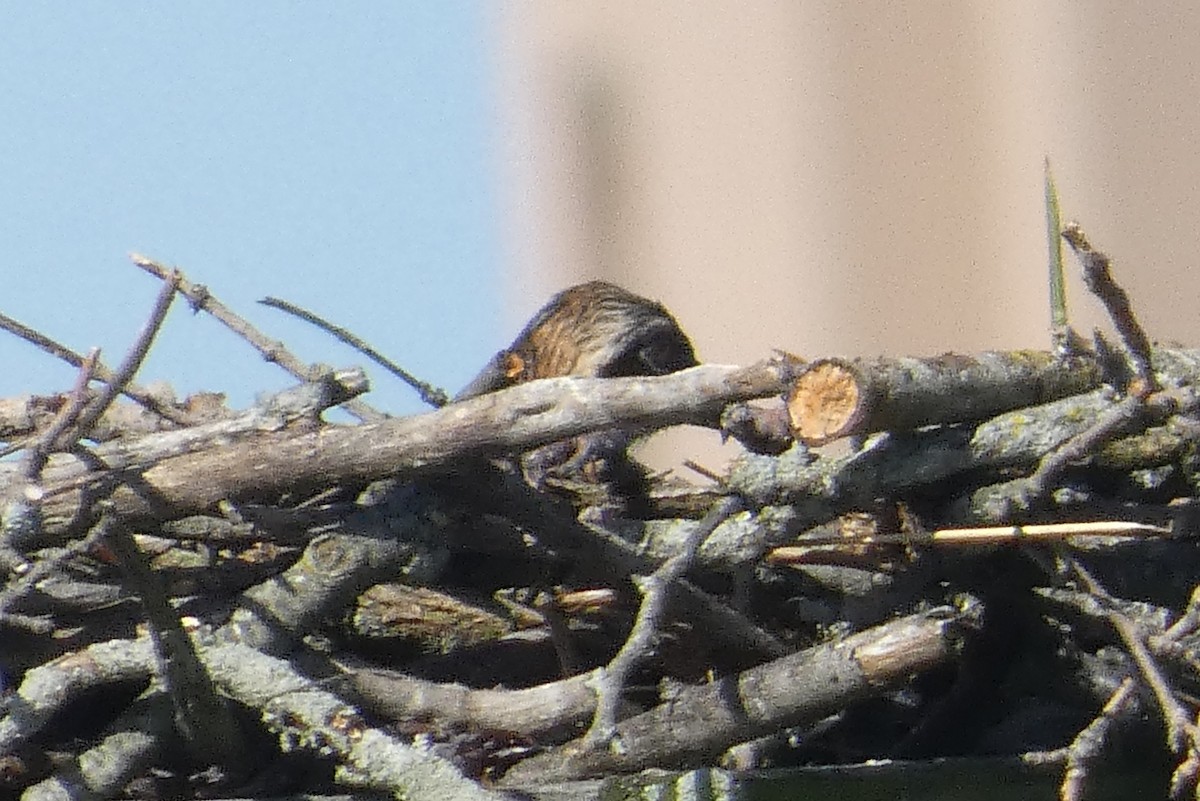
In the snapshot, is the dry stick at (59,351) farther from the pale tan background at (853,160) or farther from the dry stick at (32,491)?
the pale tan background at (853,160)

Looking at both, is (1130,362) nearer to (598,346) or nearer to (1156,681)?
(1156,681)

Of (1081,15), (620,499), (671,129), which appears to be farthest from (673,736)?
(671,129)

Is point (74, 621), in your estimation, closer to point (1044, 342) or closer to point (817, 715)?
point (817, 715)

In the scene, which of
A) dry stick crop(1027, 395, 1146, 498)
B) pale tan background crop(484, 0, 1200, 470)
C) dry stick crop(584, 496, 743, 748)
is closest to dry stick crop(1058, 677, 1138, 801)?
dry stick crop(1027, 395, 1146, 498)

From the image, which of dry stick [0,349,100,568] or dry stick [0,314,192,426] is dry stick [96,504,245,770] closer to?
→ dry stick [0,349,100,568]

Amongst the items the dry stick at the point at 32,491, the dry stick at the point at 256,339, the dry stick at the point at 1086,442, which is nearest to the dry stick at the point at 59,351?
the dry stick at the point at 256,339

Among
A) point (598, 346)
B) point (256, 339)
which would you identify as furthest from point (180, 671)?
point (598, 346)

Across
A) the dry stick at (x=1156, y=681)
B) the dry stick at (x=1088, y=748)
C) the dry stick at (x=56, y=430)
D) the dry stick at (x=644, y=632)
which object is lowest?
the dry stick at (x=1088, y=748)
